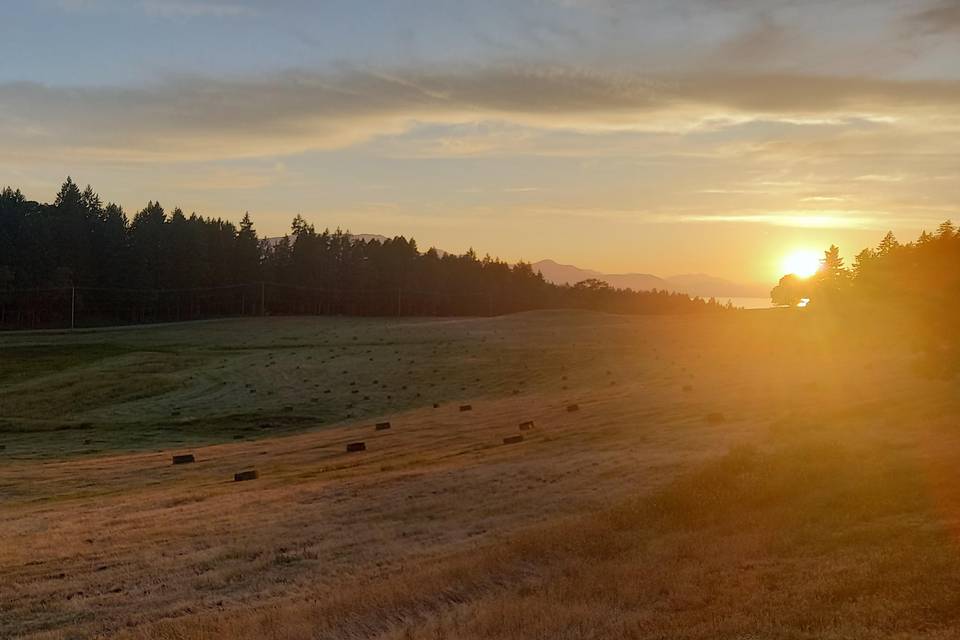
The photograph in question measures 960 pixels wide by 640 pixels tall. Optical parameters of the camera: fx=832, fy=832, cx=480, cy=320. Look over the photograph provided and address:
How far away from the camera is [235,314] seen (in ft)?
546

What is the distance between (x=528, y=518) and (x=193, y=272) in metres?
150

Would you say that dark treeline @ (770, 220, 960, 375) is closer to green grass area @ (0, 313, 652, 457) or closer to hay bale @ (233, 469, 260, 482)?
green grass area @ (0, 313, 652, 457)

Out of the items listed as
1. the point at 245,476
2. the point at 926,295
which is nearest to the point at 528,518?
the point at 245,476

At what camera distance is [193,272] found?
15725 cm

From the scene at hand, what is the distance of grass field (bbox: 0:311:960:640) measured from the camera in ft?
37.6

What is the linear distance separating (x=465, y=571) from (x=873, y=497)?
24.8 ft

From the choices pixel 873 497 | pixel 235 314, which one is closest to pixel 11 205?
pixel 235 314

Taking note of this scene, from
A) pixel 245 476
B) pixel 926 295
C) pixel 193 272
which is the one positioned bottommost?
pixel 245 476

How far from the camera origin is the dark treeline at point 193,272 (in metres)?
143

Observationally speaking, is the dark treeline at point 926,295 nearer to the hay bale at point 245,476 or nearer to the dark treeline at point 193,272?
the hay bale at point 245,476

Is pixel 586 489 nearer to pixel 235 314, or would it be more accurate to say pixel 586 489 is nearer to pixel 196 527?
pixel 196 527

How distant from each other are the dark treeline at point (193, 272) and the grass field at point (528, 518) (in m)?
109

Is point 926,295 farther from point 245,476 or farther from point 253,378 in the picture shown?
point 253,378

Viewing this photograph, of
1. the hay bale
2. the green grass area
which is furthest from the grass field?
the green grass area
